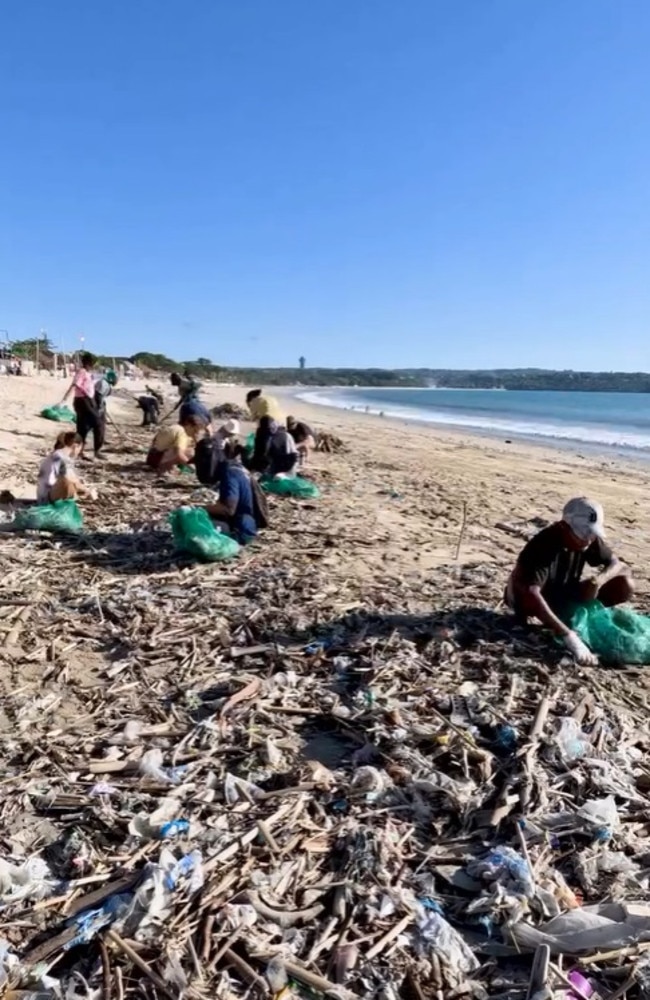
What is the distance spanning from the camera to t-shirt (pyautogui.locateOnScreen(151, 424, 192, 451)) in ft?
37.7

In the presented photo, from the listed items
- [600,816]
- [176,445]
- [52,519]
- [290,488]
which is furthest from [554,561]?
[176,445]

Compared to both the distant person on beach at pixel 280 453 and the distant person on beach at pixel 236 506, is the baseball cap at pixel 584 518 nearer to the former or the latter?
the distant person on beach at pixel 236 506

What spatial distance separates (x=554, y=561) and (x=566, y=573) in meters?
0.17

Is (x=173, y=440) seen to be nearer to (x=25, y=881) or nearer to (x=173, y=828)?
(x=173, y=828)

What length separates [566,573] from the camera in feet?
16.8

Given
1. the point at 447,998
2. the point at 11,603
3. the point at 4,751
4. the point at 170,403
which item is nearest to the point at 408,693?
the point at 447,998

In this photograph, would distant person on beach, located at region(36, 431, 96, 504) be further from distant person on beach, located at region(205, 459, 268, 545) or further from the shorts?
the shorts

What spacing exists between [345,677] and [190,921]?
2.17 metres

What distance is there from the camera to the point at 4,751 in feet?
11.9

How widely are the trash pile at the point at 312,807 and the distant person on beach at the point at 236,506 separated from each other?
1.83 m

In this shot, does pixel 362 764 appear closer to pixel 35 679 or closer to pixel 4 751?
pixel 4 751

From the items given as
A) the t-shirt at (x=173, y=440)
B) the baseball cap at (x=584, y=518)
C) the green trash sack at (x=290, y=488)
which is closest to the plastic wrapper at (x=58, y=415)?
the t-shirt at (x=173, y=440)

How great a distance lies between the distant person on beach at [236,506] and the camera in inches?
291

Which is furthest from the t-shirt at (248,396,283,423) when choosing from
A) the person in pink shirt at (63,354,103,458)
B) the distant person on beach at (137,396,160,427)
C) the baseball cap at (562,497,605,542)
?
the distant person on beach at (137,396,160,427)
